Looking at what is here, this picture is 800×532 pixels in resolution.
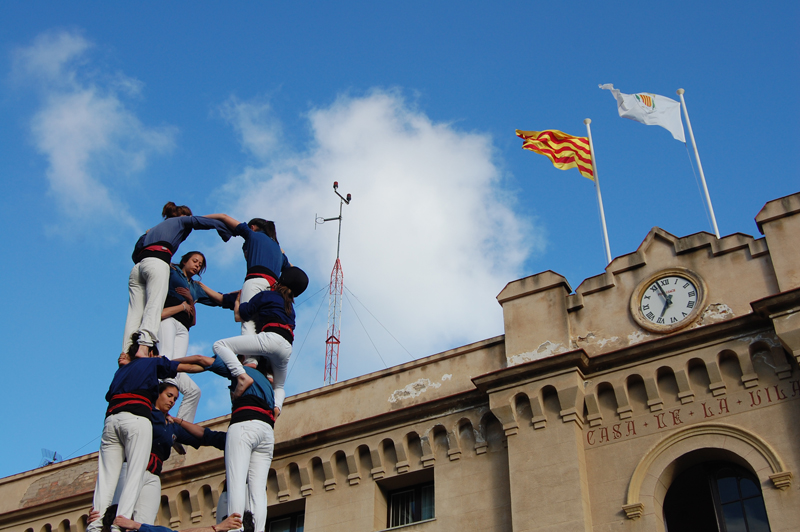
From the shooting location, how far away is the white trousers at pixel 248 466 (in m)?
14.2

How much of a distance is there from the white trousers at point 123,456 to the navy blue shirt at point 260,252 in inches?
156

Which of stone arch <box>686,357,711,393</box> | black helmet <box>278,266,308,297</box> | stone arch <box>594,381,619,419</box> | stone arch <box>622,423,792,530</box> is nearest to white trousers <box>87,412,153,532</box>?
black helmet <box>278,266,308,297</box>

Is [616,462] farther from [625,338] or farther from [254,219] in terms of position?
[254,219]

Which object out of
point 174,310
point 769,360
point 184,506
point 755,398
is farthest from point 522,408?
point 184,506

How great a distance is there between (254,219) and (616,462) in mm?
8157

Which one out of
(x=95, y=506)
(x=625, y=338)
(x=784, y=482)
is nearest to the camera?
(x=95, y=506)

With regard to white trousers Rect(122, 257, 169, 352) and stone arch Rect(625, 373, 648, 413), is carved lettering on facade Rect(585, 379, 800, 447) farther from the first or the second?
white trousers Rect(122, 257, 169, 352)

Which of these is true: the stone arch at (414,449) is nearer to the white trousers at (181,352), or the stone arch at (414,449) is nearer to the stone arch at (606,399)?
the stone arch at (606,399)

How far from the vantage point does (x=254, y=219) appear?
718 inches

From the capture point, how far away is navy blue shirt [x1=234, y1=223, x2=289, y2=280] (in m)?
17.3

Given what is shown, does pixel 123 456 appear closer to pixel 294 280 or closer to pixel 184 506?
pixel 294 280

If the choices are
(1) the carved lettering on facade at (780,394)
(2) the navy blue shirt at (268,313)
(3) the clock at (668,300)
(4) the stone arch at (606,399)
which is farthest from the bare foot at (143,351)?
(1) the carved lettering on facade at (780,394)

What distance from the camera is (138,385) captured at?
1443 centimetres

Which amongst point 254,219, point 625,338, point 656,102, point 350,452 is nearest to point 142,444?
point 254,219
